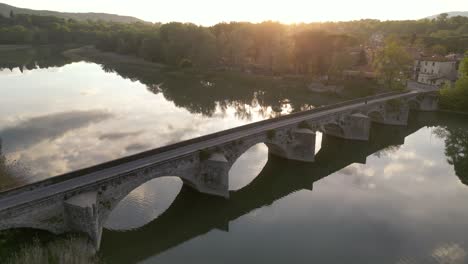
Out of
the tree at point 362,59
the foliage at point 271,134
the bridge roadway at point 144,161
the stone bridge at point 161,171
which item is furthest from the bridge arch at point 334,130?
the tree at point 362,59

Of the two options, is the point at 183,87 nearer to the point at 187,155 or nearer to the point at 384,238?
the point at 187,155

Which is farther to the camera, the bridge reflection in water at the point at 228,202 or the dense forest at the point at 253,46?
the dense forest at the point at 253,46

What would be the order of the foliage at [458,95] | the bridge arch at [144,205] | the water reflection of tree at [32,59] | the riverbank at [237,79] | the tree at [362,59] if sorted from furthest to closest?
the tree at [362,59]
the water reflection of tree at [32,59]
the riverbank at [237,79]
the foliage at [458,95]
the bridge arch at [144,205]

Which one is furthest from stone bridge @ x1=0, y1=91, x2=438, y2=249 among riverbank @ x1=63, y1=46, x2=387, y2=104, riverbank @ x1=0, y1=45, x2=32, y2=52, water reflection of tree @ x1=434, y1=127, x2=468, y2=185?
riverbank @ x1=0, y1=45, x2=32, y2=52

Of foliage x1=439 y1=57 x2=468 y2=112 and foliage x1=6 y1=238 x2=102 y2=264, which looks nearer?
foliage x1=6 y1=238 x2=102 y2=264

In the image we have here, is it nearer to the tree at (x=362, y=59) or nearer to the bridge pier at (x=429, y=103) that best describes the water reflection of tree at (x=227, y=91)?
the bridge pier at (x=429, y=103)

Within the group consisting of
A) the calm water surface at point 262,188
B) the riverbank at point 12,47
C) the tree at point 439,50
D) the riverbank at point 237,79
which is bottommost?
the calm water surface at point 262,188

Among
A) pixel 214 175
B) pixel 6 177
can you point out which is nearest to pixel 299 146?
pixel 214 175

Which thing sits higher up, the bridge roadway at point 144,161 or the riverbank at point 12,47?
the riverbank at point 12,47

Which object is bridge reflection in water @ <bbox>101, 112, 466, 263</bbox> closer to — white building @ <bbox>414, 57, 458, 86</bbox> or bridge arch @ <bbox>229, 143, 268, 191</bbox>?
bridge arch @ <bbox>229, 143, 268, 191</bbox>
